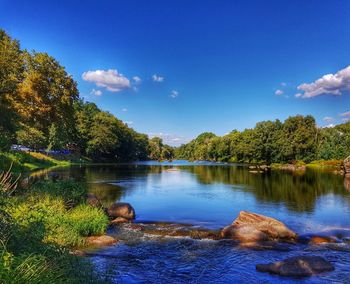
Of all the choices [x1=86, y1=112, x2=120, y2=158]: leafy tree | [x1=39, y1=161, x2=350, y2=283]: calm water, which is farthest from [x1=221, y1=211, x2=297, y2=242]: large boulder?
[x1=86, y1=112, x2=120, y2=158]: leafy tree

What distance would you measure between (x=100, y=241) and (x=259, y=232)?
817cm

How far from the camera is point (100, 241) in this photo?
17.6m

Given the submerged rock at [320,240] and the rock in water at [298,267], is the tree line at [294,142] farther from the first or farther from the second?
the rock in water at [298,267]

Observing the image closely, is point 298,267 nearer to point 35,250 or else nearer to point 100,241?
point 100,241

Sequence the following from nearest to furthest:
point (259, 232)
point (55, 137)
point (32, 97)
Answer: point (259, 232) → point (32, 97) → point (55, 137)

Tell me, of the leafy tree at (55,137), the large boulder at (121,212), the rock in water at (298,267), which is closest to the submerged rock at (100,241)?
the large boulder at (121,212)

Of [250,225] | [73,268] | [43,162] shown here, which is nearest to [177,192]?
[250,225]

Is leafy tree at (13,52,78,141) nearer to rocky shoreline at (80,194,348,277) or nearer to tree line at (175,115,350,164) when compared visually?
rocky shoreline at (80,194,348,277)

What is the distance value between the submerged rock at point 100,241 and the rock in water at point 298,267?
7.21 m

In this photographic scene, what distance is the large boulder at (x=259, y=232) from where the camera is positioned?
18.9m

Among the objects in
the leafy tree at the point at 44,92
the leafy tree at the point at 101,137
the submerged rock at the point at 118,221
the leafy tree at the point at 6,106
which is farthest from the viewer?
the leafy tree at the point at 101,137

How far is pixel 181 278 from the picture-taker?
13.2 metres

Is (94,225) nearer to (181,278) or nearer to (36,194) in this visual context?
(36,194)

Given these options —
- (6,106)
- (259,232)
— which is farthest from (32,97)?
(259,232)
